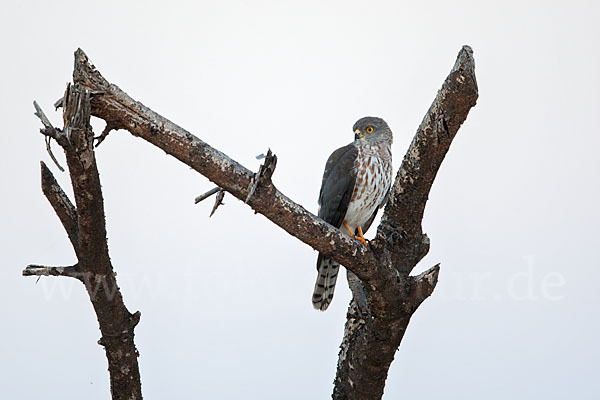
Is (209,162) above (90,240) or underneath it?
above

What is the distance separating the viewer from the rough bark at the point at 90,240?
2.27m

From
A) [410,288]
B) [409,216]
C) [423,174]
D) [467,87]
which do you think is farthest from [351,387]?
[467,87]

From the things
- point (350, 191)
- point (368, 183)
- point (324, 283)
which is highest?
point (368, 183)

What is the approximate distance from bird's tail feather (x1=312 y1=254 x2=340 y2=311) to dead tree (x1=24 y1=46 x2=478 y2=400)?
0.57 m

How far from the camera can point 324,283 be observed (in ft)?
13.7

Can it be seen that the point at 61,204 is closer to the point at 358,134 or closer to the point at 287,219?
the point at 287,219

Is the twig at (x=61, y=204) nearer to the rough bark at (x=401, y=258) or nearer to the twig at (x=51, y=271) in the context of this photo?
the twig at (x=51, y=271)

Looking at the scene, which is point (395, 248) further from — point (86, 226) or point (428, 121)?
point (86, 226)

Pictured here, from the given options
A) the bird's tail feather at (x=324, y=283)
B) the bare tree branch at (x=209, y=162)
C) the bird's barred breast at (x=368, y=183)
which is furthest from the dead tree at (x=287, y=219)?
the bird's barred breast at (x=368, y=183)

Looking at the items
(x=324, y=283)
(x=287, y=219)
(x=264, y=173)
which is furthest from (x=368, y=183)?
(x=264, y=173)

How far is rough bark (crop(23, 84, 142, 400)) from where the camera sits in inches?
89.2

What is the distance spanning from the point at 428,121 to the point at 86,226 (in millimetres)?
1638

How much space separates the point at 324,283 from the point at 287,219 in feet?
5.02

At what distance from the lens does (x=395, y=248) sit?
3.41m
